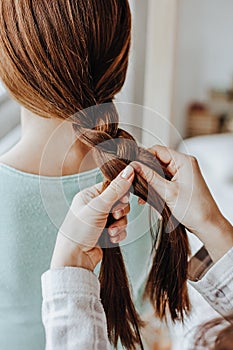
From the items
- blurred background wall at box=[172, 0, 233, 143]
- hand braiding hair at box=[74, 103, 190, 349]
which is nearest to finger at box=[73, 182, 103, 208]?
hand braiding hair at box=[74, 103, 190, 349]

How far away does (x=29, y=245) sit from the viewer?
1.78 feet

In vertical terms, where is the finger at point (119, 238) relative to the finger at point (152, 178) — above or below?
below

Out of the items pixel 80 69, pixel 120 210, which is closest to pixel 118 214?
pixel 120 210

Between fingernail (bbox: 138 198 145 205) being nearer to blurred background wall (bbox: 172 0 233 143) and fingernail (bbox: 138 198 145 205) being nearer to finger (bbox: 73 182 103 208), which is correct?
finger (bbox: 73 182 103 208)

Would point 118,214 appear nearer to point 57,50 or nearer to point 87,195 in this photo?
point 87,195

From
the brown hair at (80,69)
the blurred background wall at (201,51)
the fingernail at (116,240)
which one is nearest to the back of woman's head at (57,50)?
the brown hair at (80,69)

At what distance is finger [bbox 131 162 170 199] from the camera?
0.51 meters

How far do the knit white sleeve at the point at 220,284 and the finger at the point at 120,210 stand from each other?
80 mm

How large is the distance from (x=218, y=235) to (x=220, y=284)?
0.04m

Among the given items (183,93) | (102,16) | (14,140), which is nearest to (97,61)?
(102,16)

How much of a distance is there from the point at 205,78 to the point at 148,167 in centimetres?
198

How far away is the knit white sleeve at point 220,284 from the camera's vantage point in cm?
52

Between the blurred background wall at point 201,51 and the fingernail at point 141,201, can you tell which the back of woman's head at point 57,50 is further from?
the blurred background wall at point 201,51

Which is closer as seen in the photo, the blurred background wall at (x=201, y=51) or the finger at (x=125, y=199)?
the finger at (x=125, y=199)
